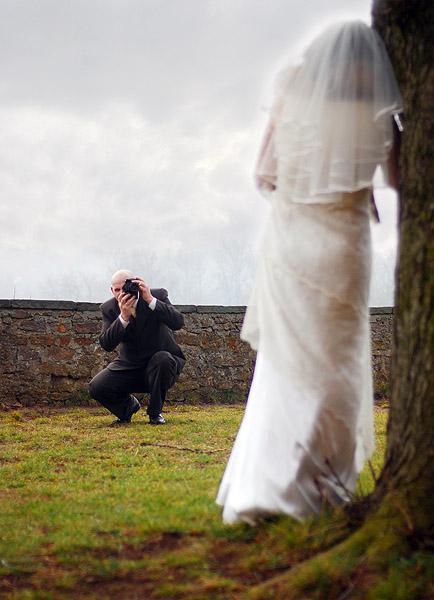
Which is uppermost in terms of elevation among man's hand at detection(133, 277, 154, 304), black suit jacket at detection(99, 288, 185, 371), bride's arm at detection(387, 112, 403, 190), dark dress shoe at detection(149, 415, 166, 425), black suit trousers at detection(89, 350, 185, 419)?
bride's arm at detection(387, 112, 403, 190)

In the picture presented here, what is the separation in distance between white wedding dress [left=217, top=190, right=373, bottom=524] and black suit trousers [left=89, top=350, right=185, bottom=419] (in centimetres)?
471

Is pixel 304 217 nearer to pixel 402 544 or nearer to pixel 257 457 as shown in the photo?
pixel 257 457

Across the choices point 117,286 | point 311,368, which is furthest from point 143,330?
point 311,368

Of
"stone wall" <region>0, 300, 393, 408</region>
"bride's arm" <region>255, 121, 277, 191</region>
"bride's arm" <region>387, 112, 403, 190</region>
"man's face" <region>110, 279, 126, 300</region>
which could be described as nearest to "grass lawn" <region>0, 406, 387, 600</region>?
"bride's arm" <region>387, 112, 403, 190</region>

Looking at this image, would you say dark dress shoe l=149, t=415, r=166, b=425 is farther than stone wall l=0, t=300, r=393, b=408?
No

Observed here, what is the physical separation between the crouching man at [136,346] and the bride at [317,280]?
15.0ft

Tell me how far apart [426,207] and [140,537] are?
5.96ft

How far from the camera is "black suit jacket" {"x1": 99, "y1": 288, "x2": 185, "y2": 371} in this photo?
7711 mm

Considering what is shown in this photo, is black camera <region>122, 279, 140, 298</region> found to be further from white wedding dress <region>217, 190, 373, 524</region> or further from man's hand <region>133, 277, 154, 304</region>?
white wedding dress <region>217, 190, 373, 524</region>

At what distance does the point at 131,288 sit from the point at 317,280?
4.78 meters

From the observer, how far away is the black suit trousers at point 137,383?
304 inches

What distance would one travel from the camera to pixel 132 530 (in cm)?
326

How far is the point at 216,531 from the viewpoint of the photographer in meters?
3.03

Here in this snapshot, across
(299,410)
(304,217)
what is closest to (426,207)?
(304,217)
